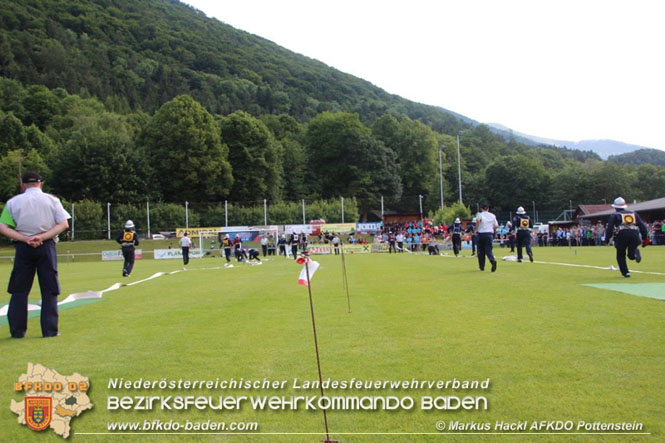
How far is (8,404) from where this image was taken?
156 inches

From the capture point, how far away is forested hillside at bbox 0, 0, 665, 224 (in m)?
68.9

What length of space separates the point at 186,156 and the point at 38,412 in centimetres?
6960

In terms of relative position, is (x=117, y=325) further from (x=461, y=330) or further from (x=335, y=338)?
(x=461, y=330)

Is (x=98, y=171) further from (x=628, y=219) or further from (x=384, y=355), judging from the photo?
(x=384, y=355)

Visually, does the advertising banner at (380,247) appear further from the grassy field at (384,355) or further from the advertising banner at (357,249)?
the grassy field at (384,355)

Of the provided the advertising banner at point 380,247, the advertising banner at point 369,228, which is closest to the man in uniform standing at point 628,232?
the advertising banner at point 380,247

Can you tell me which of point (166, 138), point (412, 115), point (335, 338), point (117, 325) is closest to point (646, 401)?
point (335, 338)

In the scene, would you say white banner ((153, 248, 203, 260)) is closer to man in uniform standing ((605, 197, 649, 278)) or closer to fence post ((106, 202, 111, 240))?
fence post ((106, 202, 111, 240))

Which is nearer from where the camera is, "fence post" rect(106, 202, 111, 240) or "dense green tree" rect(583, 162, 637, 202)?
"fence post" rect(106, 202, 111, 240)

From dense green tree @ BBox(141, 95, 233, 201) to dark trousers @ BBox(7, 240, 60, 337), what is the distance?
6391 centimetres

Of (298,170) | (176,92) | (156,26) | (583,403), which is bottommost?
(583,403)

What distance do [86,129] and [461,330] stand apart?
245ft

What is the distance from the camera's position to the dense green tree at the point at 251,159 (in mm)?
75062

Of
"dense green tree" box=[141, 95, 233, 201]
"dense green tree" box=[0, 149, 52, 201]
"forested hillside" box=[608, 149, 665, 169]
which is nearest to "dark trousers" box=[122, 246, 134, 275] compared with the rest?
"dense green tree" box=[141, 95, 233, 201]
